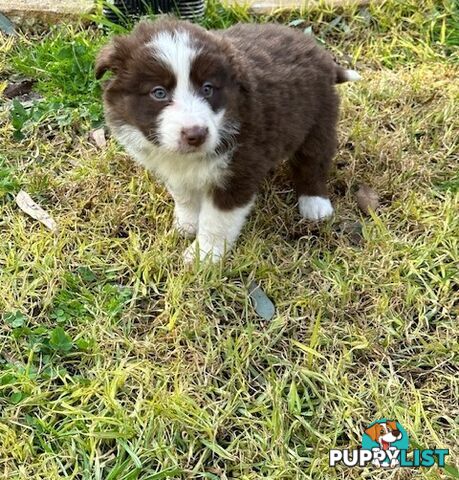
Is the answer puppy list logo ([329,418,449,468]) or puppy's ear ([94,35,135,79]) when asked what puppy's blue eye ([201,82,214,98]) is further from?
puppy list logo ([329,418,449,468])

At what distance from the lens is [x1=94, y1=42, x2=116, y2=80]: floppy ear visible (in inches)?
126

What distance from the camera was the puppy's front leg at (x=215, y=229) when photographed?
11.5ft

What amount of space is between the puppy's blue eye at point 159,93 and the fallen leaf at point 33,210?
1148 millimetres

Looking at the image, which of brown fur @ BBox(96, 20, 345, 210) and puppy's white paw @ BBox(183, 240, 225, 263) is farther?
puppy's white paw @ BBox(183, 240, 225, 263)

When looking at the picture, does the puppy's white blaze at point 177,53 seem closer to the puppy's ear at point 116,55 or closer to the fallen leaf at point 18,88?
the puppy's ear at point 116,55

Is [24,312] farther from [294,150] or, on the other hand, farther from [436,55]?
[436,55]

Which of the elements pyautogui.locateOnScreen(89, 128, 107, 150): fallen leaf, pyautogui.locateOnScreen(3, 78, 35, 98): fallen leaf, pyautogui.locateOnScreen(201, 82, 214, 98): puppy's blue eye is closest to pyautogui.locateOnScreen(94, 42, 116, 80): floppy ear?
pyautogui.locateOnScreen(201, 82, 214, 98): puppy's blue eye

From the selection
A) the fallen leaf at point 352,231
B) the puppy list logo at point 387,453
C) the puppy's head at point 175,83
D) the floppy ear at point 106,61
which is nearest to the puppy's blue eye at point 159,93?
the puppy's head at point 175,83

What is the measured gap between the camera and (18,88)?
4836mm

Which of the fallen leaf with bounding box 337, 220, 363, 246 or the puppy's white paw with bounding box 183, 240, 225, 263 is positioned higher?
the puppy's white paw with bounding box 183, 240, 225, 263

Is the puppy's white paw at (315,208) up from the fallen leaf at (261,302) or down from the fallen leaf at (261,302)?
up

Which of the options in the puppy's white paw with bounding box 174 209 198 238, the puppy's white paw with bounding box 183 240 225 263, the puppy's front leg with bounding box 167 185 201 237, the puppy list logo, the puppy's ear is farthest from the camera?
the puppy's white paw with bounding box 174 209 198 238

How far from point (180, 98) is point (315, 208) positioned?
1.23 m

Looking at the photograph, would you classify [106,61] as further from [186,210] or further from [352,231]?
[352,231]
